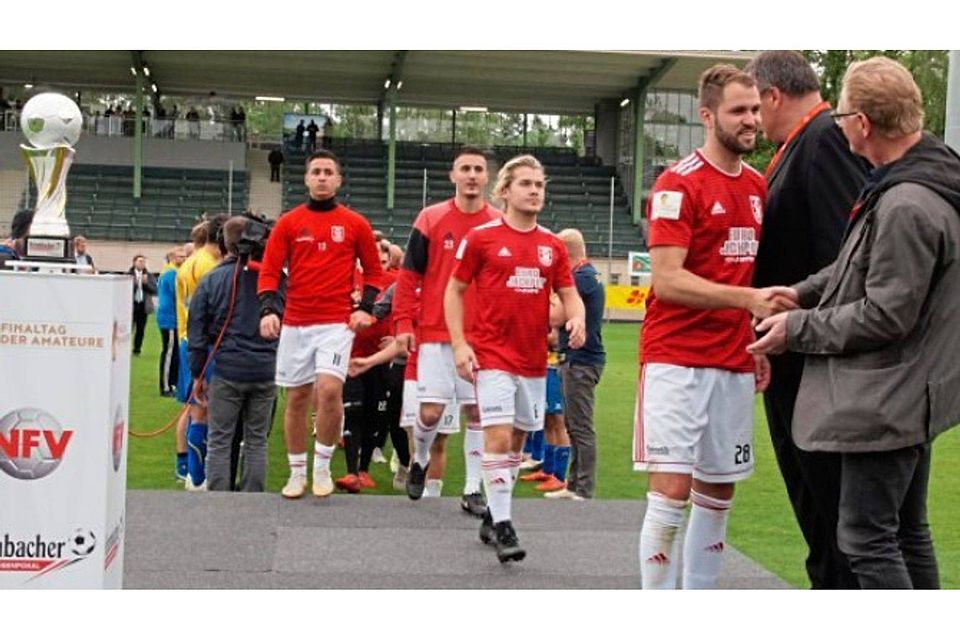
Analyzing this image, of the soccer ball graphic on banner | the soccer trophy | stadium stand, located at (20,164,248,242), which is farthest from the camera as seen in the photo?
stadium stand, located at (20,164,248,242)

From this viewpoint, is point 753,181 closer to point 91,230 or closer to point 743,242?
point 743,242

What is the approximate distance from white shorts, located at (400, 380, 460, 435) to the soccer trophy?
399 cm

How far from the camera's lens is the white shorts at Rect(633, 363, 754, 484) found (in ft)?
17.4

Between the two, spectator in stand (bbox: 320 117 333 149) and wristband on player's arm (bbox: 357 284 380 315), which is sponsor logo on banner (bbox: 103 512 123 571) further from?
spectator in stand (bbox: 320 117 333 149)

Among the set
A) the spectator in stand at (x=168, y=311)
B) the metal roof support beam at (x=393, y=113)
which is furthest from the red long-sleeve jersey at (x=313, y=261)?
the metal roof support beam at (x=393, y=113)

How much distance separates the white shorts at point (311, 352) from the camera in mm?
9070

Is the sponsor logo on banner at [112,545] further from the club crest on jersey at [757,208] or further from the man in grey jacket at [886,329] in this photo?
the club crest on jersey at [757,208]

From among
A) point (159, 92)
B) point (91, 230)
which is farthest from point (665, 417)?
point (159, 92)

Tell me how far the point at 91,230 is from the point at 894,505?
4104 centimetres

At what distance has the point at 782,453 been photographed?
550 centimetres

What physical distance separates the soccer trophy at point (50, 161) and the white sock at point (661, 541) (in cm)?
240

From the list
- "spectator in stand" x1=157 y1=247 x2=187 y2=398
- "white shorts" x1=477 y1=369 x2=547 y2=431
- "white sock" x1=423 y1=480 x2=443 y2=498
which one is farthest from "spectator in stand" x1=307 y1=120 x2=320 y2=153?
"white shorts" x1=477 y1=369 x2=547 y2=431

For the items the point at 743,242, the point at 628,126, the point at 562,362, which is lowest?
the point at 562,362

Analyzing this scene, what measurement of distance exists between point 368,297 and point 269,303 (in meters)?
0.71
